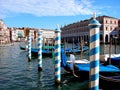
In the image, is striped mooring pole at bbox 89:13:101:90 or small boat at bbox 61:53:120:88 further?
small boat at bbox 61:53:120:88

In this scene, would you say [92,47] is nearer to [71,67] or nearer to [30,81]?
[71,67]

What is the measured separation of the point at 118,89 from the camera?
736 centimetres

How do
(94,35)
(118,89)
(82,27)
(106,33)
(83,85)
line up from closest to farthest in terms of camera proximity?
(94,35)
(118,89)
(83,85)
(106,33)
(82,27)

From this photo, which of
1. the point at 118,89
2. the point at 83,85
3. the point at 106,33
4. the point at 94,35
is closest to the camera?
the point at 94,35

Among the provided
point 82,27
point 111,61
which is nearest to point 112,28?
point 82,27

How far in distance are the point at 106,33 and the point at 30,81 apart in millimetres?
42791

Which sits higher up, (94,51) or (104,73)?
(94,51)

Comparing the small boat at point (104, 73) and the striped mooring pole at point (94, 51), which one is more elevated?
the striped mooring pole at point (94, 51)

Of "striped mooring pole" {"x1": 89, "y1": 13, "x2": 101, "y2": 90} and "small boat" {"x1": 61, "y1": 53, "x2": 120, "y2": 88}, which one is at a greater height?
"striped mooring pole" {"x1": 89, "y1": 13, "x2": 101, "y2": 90}

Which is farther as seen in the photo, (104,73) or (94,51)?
(104,73)

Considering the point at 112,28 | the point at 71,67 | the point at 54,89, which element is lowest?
the point at 54,89

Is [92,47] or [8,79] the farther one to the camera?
[8,79]

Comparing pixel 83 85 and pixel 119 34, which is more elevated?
pixel 119 34

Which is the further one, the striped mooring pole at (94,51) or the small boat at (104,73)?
the small boat at (104,73)
